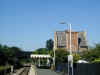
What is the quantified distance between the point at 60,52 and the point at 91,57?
96.8 ft

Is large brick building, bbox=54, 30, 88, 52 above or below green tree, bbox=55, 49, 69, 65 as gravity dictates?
above

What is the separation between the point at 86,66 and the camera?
28.9 meters

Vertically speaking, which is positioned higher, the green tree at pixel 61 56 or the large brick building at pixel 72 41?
the large brick building at pixel 72 41

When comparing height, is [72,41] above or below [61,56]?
above

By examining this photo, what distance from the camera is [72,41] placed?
115 metres

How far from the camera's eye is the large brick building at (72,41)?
379 feet

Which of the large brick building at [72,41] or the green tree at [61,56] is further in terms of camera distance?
the large brick building at [72,41]

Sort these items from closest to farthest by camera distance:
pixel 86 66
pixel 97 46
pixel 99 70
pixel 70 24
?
pixel 99 70, pixel 86 66, pixel 70 24, pixel 97 46

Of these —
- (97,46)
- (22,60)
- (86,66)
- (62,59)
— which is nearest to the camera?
(86,66)

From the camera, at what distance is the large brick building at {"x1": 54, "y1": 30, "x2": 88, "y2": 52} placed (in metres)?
116

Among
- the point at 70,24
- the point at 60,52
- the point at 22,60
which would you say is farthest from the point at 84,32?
the point at 22,60

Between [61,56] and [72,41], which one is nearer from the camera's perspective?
[61,56]

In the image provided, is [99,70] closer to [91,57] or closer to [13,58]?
[13,58]

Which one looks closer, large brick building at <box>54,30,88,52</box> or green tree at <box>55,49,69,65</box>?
green tree at <box>55,49,69,65</box>
